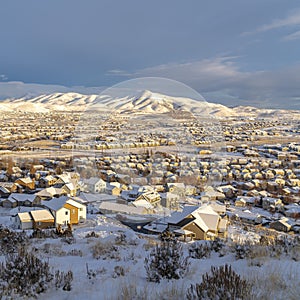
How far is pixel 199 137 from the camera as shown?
8.22m

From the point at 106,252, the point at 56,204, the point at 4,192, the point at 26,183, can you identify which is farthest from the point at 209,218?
the point at 26,183

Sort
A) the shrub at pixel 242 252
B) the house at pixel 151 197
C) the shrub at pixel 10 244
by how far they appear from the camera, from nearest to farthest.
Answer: the shrub at pixel 242 252, the shrub at pixel 10 244, the house at pixel 151 197

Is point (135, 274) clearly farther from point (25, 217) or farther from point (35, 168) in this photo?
point (35, 168)

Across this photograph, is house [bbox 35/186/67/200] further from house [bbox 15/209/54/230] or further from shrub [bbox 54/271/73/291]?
shrub [bbox 54/271/73/291]

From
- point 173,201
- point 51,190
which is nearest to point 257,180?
point 173,201

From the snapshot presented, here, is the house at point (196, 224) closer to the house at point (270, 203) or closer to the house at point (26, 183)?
the house at point (270, 203)

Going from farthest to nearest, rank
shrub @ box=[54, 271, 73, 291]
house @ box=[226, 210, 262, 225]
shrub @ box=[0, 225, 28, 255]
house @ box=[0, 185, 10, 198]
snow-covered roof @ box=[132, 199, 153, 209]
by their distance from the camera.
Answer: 1. house @ box=[0, 185, 10, 198]
2. house @ box=[226, 210, 262, 225]
3. snow-covered roof @ box=[132, 199, 153, 209]
4. shrub @ box=[0, 225, 28, 255]
5. shrub @ box=[54, 271, 73, 291]

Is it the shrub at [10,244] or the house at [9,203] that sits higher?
the shrub at [10,244]

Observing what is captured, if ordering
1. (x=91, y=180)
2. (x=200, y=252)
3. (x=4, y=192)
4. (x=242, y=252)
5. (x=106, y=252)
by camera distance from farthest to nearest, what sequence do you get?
(x=4, y=192) < (x=91, y=180) < (x=106, y=252) < (x=200, y=252) < (x=242, y=252)

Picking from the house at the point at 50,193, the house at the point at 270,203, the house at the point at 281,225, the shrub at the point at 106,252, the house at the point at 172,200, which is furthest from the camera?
the house at the point at 270,203

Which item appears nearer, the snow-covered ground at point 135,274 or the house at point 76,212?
the snow-covered ground at point 135,274

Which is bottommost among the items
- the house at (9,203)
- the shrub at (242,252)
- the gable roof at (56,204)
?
the house at (9,203)

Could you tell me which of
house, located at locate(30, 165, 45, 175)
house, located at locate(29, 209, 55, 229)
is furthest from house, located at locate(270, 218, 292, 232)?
house, located at locate(30, 165, 45, 175)

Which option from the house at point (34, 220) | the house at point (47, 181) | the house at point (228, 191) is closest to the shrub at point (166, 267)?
the house at point (34, 220)
